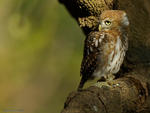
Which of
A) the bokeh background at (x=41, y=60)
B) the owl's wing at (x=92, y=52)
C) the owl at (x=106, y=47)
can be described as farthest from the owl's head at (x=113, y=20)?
the bokeh background at (x=41, y=60)

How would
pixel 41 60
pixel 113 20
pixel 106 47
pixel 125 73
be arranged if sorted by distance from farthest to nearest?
1. pixel 41 60
2. pixel 113 20
3. pixel 106 47
4. pixel 125 73

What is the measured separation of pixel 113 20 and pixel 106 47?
420mm

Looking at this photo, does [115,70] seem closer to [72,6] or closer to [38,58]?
[72,6]

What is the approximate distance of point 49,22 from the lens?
877 centimetres

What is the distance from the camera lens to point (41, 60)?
903 cm

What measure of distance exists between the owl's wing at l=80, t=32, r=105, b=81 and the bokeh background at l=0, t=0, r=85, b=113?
2.79m

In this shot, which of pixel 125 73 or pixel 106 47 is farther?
pixel 106 47

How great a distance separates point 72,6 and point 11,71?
12.2ft

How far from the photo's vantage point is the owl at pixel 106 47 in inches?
207

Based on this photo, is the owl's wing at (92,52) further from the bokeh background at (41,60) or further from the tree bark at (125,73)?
the bokeh background at (41,60)

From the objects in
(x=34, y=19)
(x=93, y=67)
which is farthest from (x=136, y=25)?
(x=34, y=19)

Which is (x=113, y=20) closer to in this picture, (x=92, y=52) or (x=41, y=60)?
(x=92, y=52)

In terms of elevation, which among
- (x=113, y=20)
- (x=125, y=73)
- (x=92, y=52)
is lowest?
(x=125, y=73)

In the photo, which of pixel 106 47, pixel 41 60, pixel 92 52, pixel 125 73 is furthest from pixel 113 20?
pixel 41 60
